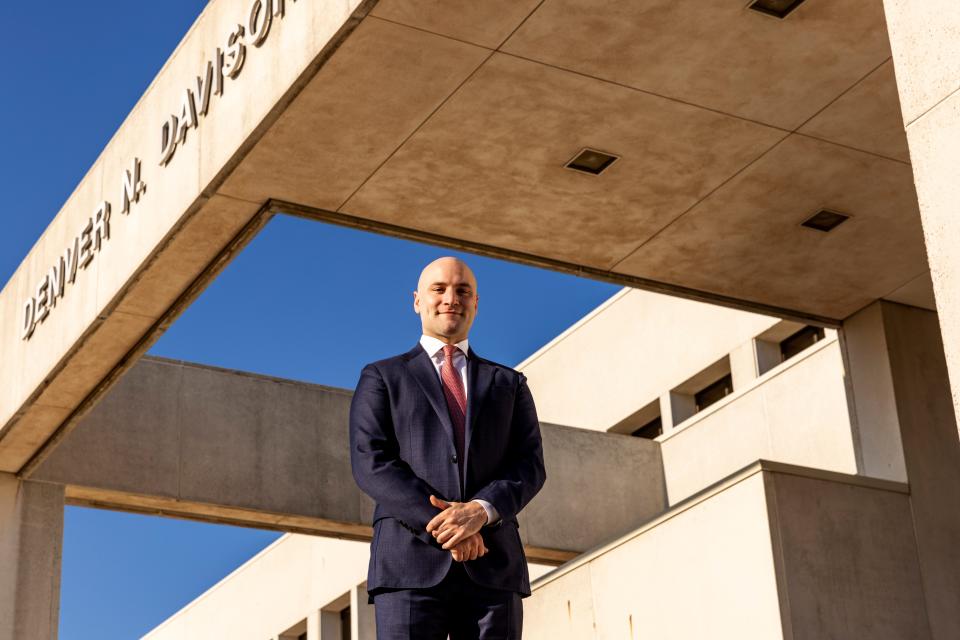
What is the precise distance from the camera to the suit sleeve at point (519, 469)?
575 cm

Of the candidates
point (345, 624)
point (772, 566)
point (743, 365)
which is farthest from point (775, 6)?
point (345, 624)

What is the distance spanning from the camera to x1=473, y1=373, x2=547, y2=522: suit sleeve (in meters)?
5.75

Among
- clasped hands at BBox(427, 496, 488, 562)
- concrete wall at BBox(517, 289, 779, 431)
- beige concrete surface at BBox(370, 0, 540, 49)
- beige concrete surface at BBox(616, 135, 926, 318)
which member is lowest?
clasped hands at BBox(427, 496, 488, 562)

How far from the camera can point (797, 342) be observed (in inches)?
813

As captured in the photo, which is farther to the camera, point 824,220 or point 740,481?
Answer: point 824,220

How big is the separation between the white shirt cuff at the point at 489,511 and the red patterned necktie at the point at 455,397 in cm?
18

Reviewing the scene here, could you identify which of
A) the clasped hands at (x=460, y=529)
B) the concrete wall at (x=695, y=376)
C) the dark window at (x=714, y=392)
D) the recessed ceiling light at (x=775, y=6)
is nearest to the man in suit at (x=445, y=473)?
the clasped hands at (x=460, y=529)

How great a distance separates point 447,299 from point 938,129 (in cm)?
178

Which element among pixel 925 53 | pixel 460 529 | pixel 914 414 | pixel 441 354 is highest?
pixel 914 414

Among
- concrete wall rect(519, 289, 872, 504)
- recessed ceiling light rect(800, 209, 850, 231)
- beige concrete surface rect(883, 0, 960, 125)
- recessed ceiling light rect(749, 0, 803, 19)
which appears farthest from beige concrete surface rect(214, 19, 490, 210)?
concrete wall rect(519, 289, 872, 504)

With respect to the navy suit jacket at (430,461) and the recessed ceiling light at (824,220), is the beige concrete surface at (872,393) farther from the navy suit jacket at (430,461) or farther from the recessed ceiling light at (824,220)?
the navy suit jacket at (430,461)

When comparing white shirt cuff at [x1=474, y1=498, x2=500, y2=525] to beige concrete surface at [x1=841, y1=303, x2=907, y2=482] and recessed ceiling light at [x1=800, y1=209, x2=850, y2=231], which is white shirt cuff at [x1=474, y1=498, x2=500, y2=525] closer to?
recessed ceiling light at [x1=800, y1=209, x2=850, y2=231]

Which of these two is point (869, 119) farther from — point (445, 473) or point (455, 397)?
point (445, 473)

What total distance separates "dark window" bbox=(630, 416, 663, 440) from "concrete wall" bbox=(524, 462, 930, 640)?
339 inches
